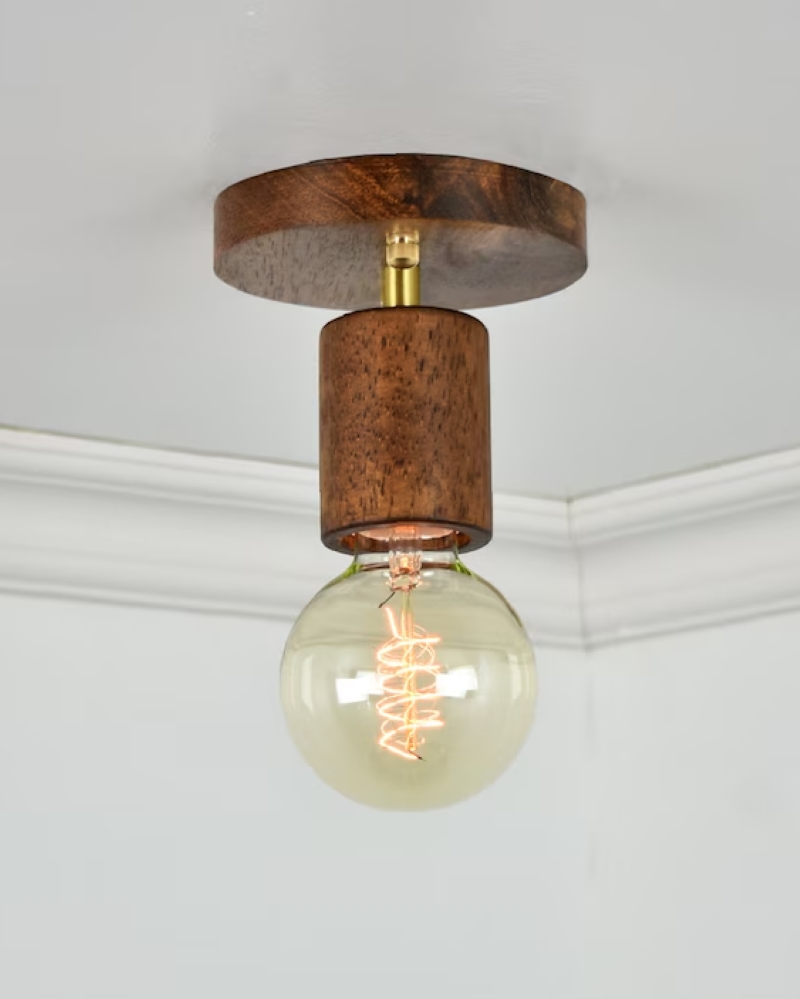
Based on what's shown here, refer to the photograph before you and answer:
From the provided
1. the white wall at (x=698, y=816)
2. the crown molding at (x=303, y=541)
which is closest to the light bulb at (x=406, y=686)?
the crown molding at (x=303, y=541)

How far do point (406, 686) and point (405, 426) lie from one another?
0.12 metres

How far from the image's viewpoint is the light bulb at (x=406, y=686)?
0.84 meters

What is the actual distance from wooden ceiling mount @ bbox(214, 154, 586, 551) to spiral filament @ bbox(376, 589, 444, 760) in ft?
0.16

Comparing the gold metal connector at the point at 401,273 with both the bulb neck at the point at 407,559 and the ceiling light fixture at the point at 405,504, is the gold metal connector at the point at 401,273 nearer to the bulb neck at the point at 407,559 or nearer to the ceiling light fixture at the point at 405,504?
the ceiling light fixture at the point at 405,504

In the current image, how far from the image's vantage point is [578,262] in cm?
92

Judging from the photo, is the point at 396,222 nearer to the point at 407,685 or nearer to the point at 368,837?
the point at 407,685

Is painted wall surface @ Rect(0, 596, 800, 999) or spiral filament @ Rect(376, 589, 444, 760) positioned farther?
painted wall surface @ Rect(0, 596, 800, 999)

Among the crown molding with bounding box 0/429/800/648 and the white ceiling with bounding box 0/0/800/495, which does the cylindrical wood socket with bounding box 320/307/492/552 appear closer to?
the white ceiling with bounding box 0/0/800/495

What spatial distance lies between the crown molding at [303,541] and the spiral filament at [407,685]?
0.76 m

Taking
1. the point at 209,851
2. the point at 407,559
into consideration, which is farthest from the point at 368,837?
the point at 407,559

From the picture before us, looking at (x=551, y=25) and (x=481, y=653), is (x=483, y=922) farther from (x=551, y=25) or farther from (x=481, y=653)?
(x=551, y=25)

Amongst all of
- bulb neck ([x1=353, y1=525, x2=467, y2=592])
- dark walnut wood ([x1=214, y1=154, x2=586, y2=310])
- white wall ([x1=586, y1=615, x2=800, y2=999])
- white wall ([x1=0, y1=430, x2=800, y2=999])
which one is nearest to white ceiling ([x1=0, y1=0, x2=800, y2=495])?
dark walnut wood ([x1=214, y1=154, x2=586, y2=310])

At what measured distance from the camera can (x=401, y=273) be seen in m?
0.90

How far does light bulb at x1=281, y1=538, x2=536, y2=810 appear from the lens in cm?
84
